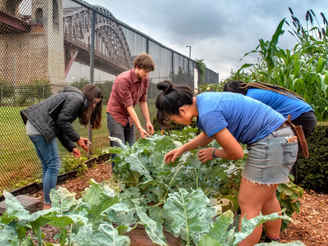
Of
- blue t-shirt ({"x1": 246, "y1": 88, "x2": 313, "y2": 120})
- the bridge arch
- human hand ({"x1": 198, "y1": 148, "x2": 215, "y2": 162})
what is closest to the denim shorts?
human hand ({"x1": 198, "y1": 148, "x2": 215, "y2": 162})

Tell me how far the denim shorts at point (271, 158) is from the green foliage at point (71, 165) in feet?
10.3

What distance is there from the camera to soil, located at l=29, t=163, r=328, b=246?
262cm

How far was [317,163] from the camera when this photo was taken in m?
3.81

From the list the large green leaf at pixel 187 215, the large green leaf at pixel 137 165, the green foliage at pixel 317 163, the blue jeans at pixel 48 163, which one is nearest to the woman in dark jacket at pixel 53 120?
the blue jeans at pixel 48 163

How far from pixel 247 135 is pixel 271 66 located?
3.26 metres

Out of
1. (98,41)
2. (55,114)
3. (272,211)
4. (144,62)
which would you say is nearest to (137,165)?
(272,211)

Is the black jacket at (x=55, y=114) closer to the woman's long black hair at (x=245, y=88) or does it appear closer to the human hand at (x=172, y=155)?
the human hand at (x=172, y=155)

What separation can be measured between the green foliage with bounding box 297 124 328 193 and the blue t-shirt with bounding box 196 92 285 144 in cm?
236

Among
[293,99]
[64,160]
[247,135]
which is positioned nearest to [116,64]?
[64,160]

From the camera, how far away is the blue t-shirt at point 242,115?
1.72 m

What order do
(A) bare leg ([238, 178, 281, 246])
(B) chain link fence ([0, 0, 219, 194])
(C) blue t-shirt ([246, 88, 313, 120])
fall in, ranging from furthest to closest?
(B) chain link fence ([0, 0, 219, 194]) < (C) blue t-shirt ([246, 88, 313, 120]) < (A) bare leg ([238, 178, 281, 246])

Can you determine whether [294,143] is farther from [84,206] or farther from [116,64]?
[116,64]

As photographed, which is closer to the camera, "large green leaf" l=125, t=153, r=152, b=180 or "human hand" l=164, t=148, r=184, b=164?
"human hand" l=164, t=148, r=184, b=164

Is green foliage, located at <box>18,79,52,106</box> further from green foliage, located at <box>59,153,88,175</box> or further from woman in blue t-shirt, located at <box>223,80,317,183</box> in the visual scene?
woman in blue t-shirt, located at <box>223,80,317,183</box>
